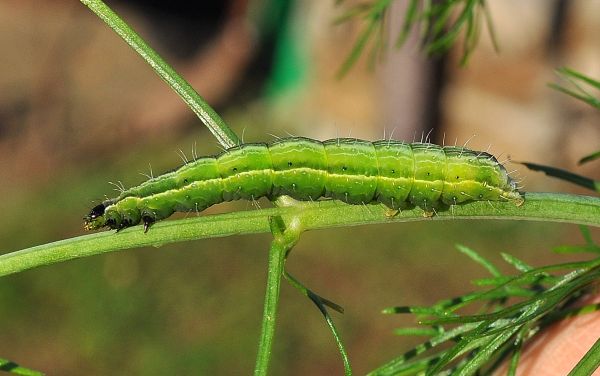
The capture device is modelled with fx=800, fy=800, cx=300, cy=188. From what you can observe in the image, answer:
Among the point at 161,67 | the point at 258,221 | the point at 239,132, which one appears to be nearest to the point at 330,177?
the point at 258,221

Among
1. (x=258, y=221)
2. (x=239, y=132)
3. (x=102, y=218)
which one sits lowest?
(x=258, y=221)

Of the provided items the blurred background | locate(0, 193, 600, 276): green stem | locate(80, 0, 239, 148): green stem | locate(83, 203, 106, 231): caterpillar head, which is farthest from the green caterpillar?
the blurred background

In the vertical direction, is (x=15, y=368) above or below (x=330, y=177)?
below

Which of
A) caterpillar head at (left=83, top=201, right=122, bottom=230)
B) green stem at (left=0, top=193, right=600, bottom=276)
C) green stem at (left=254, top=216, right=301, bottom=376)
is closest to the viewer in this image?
green stem at (left=254, top=216, right=301, bottom=376)

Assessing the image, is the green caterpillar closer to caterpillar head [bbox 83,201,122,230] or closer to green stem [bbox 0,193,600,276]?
caterpillar head [bbox 83,201,122,230]

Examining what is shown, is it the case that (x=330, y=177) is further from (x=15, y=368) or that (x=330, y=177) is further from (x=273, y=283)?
(x=15, y=368)

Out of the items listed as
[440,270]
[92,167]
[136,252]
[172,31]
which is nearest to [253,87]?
[172,31]
